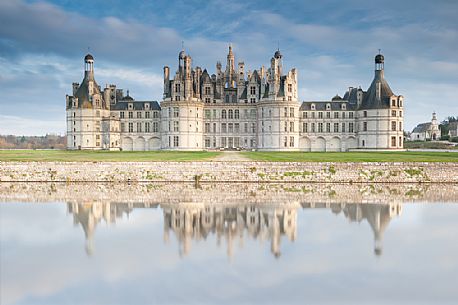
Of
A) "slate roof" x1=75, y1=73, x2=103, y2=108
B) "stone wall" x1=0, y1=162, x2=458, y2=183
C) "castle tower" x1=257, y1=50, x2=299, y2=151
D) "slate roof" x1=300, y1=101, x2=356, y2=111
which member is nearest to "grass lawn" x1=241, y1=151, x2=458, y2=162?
"stone wall" x1=0, y1=162, x2=458, y2=183

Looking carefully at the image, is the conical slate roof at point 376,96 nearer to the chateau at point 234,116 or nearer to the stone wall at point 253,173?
the chateau at point 234,116

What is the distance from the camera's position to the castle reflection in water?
14.0m

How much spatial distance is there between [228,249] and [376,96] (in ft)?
190

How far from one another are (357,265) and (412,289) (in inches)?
67.9

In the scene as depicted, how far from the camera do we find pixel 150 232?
14.8m

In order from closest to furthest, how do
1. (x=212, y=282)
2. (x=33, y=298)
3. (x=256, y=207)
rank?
(x=33, y=298) → (x=212, y=282) → (x=256, y=207)

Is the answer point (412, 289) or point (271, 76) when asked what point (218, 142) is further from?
point (412, 289)

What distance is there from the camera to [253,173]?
106ft

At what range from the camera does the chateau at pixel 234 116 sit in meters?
64.6

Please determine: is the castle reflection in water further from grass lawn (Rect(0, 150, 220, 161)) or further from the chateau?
the chateau

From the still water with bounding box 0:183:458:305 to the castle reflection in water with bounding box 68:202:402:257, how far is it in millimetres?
39

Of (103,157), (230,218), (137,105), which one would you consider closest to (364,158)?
(103,157)

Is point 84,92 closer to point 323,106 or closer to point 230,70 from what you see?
point 230,70

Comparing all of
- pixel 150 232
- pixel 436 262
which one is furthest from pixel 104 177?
pixel 436 262
